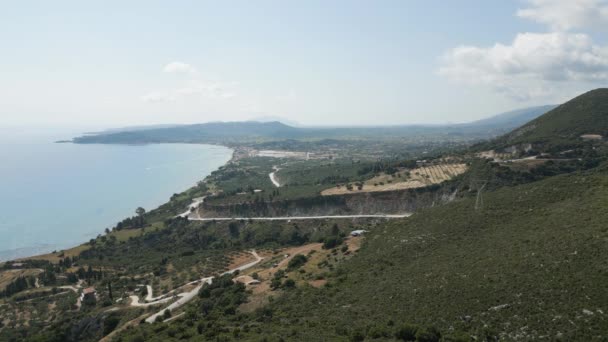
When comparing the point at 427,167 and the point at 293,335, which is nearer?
the point at 293,335

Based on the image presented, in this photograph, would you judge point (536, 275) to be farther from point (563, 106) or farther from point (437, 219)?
point (563, 106)

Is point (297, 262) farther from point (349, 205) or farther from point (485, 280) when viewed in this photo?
point (349, 205)

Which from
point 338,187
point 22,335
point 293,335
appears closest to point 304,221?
point 338,187

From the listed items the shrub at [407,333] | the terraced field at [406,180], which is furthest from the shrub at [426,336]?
the terraced field at [406,180]

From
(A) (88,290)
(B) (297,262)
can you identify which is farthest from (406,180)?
(A) (88,290)

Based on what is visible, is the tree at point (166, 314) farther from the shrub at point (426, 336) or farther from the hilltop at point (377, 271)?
the shrub at point (426, 336)

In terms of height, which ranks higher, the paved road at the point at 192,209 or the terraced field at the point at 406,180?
the terraced field at the point at 406,180

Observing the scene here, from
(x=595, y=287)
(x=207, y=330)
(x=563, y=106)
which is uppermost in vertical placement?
(x=563, y=106)
